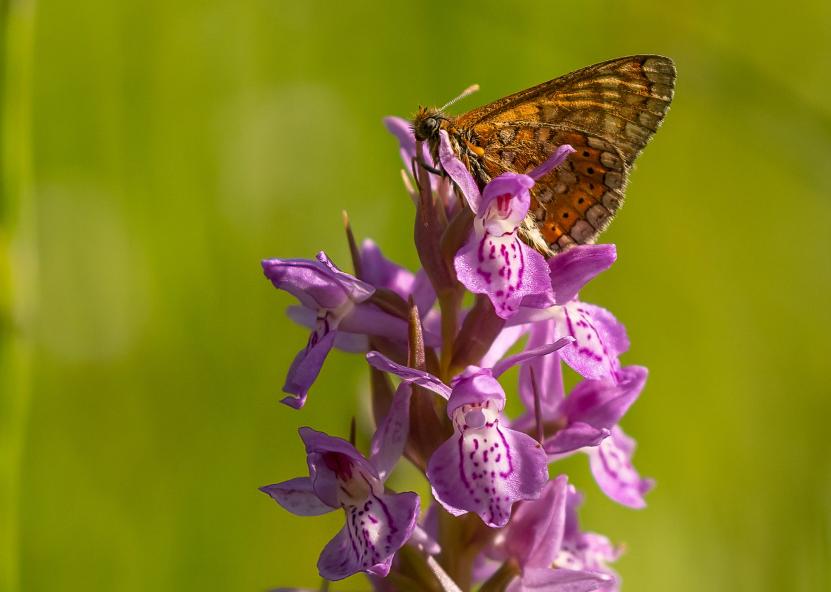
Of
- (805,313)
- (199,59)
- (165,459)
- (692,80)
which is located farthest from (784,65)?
(165,459)

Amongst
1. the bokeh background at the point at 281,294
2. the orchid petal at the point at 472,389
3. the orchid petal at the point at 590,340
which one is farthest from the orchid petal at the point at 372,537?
the bokeh background at the point at 281,294

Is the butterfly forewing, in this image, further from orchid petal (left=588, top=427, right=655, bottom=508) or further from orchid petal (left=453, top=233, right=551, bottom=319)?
orchid petal (left=588, top=427, right=655, bottom=508)

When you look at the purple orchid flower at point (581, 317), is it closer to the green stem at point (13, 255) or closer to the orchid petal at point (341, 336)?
the orchid petal at point (341, 336)

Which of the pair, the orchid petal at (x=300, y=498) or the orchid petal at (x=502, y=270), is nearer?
the orchid petal at (x=502, y=270)

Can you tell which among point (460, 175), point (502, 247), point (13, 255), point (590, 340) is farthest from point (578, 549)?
point (13, 255)

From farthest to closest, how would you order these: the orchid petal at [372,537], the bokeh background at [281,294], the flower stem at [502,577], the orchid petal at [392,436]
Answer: the bokeh background at [281,294] → the flower stem at [502,577] → the orchid petal at [392,436] → the orchid petal at [372,537]

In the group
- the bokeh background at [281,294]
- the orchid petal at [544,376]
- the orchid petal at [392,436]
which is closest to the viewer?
the orchid petal at [392,436]

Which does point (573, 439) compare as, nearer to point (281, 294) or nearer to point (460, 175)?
point (460, 175)

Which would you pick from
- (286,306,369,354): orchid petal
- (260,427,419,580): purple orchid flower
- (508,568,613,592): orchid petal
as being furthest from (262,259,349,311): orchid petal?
(508,568,613,592): orchid petal
